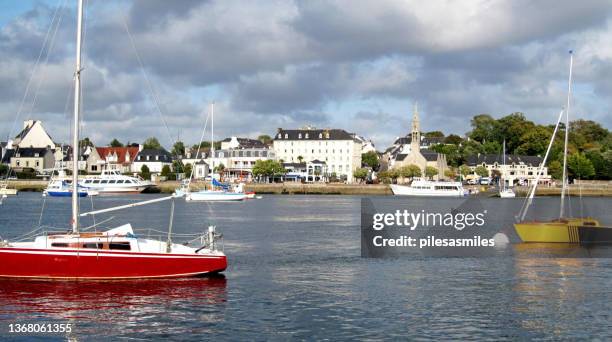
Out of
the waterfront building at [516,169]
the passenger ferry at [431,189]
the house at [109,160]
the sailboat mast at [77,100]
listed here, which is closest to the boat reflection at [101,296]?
the sailboat mast at [77,100]

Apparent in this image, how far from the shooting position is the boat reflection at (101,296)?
2795 cm

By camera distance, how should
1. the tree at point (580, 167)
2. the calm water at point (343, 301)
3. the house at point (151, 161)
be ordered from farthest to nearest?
1. the house at point (151, 161)
2. the tree at point (580, 167)
3. the calm water at point (343, 301)

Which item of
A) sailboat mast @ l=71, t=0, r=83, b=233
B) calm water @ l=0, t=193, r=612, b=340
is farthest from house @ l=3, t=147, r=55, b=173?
sailboat mast @ l=71, t=0, r=83, b=233

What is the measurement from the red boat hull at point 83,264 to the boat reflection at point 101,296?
350mm

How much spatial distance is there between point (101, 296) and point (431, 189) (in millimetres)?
127966

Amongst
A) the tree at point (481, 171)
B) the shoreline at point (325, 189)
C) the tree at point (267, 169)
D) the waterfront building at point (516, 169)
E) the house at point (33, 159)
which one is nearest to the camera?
the shoreline at point (325, 189)

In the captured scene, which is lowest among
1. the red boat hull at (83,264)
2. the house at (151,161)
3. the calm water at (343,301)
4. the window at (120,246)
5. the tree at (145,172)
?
the calm water at (343,301)

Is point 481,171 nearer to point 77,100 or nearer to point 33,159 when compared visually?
point 33,159

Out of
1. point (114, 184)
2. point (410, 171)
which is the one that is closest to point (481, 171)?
point (410, 171)

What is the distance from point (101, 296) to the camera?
30.4m

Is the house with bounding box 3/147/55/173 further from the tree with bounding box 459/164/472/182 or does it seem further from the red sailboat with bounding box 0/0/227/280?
the red sailboat with bounding box 0/0/227/280

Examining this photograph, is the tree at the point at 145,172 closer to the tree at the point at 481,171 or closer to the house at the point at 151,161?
the house at the point at 151,161

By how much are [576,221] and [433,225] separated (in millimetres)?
19138

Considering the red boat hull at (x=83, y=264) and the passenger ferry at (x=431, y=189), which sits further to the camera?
the passenger ferry at (x=431, y=189)
